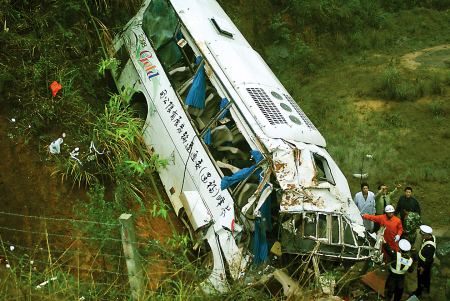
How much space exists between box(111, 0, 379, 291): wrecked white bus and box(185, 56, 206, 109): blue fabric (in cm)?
1

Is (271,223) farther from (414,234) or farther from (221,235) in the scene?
(414,234)

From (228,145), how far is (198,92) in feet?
2.93

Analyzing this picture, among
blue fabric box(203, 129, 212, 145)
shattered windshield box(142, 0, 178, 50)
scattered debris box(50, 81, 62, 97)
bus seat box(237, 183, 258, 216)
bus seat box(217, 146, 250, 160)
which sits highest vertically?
shattered windshield box(142, 0, 178, 50)

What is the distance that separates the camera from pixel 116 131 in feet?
17.8

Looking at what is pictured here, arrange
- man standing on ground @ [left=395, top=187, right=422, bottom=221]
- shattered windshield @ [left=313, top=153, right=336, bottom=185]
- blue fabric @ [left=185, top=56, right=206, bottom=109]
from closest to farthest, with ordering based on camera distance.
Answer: shattered windshield @ [left=313, top=153, right=336, bottom=185], blue fabric @ [left=185, top=56, right=206, bottom=109], man standing on ground @ [left=395, top=187, right=422, bottom=221]

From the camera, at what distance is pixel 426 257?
4.96 metres

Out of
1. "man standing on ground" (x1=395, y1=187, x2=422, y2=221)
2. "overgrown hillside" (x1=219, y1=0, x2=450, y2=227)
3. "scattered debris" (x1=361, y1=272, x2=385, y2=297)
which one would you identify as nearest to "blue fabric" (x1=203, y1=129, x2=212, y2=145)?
"scattered debris" (x1=361, y1=272, x2=385, y2=297)

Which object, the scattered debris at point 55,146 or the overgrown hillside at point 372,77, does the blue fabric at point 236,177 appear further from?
the overgrown hillside at point 372,77

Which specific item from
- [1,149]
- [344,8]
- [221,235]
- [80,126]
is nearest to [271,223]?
[221,235]

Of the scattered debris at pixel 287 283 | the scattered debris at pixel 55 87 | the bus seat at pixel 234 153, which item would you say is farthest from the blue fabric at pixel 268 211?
the scattered debris at pixel 55 87

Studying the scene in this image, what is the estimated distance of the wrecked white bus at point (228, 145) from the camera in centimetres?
402

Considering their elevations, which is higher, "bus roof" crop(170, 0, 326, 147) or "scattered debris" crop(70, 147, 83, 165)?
"bus roof" crop(170, 0, 326, 147)

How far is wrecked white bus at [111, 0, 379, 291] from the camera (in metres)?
4.02

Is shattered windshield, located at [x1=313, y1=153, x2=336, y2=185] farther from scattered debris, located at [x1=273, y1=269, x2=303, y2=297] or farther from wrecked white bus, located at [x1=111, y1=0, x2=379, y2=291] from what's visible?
scattered debris, located at [x1=273, y1=269, x2=303, y2=297]
